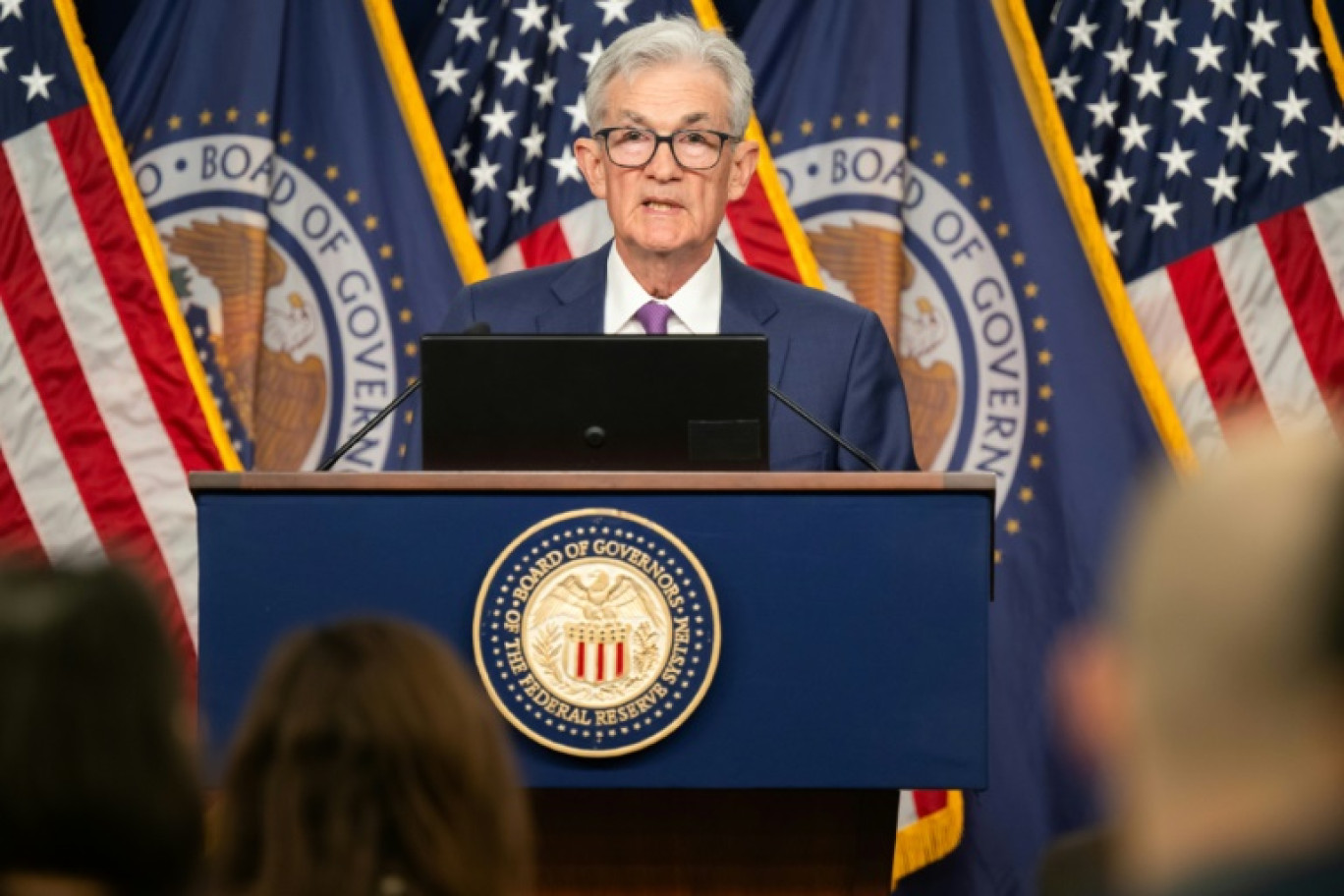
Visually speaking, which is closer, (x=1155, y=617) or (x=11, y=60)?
(x=1155, y=617)

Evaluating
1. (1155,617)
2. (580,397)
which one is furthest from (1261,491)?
(580,397)

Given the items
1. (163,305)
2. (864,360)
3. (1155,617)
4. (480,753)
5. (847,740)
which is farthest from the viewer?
(163,305)

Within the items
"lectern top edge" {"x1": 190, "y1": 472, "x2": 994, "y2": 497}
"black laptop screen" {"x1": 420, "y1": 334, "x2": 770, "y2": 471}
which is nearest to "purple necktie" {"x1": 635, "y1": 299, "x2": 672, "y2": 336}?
"black laptop screen" {"x1": 420, "y1": 334, "x2": 770, "y2": 471}

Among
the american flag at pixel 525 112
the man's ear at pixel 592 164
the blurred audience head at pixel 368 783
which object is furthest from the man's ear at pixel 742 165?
the blurred audience head at pixel 368 783

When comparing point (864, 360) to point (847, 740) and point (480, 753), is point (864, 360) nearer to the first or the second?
point (847, 740)

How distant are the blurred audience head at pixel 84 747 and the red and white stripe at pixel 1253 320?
5031mm

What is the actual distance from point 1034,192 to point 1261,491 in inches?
201

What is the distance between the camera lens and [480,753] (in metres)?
1.38

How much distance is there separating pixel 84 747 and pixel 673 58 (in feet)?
10.7

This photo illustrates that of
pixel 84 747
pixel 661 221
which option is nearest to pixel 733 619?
pixel 661 221

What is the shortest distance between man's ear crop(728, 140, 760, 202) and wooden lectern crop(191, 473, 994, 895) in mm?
1479

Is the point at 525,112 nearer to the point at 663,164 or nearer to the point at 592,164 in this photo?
the point at 592,164

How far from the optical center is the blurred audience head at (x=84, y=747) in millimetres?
1162

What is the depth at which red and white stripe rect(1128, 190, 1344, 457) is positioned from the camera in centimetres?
586
